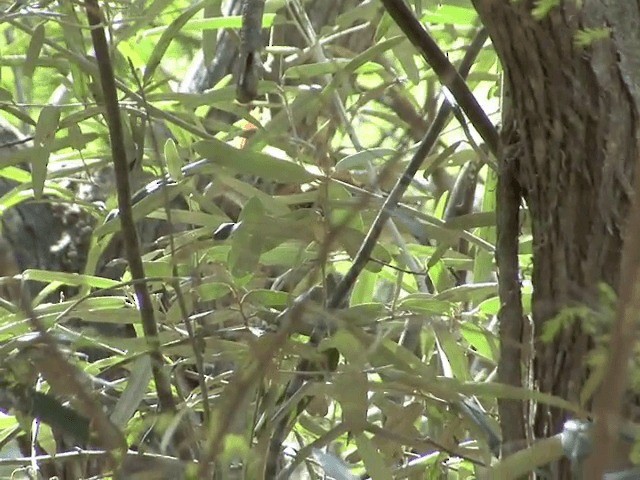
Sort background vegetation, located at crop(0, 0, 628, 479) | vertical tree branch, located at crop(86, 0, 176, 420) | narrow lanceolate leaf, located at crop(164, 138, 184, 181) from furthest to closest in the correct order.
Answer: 1. narrow lanceolate leaf, located at crop(164, 138, 184, 181)
2. vertical tree branch, located at crop(86, 0, 176, 420)
3. background vegetation, located at crop(0, 0, 628, 479)

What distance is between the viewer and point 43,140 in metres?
0.81

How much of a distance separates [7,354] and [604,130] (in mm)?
342

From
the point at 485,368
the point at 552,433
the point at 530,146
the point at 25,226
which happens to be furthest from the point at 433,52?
the point at 25,226

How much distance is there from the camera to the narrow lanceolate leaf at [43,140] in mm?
796

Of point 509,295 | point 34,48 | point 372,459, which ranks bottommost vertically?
point 372,459

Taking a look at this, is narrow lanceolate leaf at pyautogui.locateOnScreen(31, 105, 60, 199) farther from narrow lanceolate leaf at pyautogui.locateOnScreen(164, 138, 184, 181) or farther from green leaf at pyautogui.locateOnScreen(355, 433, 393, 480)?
green leaf at pyautogui.locateOnScreen(355, 433, 393, 480)

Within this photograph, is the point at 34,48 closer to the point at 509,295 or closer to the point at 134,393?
the point at 134,393

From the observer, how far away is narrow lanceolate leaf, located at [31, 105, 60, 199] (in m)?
0.80

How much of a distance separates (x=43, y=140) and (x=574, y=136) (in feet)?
1.45

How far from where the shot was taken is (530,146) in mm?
532

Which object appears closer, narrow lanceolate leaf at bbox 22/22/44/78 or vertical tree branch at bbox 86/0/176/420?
vertical tree branch at bbox 86/0/176/420

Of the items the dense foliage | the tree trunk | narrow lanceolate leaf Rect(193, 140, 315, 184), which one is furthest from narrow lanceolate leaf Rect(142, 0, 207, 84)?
the tree trunk

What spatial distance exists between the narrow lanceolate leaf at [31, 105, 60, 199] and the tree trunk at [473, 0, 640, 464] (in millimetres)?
392

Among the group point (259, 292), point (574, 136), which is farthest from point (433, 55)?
point (259, 292)
